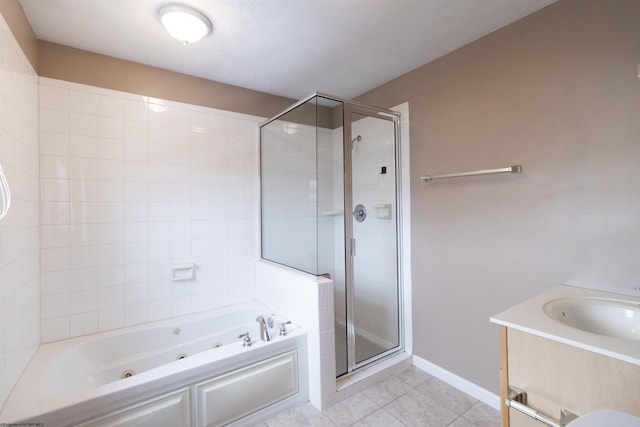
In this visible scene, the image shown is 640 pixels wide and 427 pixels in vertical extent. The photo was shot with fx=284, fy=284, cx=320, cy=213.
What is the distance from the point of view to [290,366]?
196 centimetres

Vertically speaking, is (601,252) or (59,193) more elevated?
(59,193)

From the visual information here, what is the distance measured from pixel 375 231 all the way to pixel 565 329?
1.60m

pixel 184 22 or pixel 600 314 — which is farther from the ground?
pixel 184 22

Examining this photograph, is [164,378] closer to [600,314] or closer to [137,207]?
[137,207]

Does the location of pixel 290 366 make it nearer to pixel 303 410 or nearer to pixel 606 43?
pixel 303 410

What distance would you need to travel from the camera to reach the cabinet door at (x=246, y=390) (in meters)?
1.66

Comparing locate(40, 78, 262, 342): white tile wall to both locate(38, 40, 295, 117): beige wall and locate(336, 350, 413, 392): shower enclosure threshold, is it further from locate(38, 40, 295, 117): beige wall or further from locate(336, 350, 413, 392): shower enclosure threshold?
locate(336, 350, 413, 392): shower enclosure threshold

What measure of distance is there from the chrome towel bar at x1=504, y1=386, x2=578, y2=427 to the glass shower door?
4.25 ft

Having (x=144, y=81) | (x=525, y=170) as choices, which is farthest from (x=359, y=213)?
(x=144, y=81)

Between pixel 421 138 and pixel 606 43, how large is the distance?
1.11 meters

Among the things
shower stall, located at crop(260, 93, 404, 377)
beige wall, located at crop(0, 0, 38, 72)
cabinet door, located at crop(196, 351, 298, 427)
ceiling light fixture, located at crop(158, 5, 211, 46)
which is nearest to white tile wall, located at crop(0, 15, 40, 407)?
beige wall, located at crop(0, 0, 38, 72)

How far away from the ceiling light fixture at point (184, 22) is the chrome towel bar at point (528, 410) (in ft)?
7.95

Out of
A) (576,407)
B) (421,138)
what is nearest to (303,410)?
(576,407)

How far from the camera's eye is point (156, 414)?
1.50m
